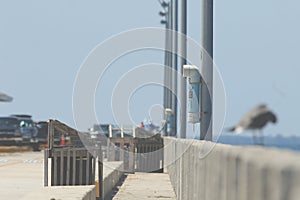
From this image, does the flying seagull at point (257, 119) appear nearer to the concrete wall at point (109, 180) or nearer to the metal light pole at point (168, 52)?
the concrete wall at point (109, 180)

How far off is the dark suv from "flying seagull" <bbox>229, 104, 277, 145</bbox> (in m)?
53.6

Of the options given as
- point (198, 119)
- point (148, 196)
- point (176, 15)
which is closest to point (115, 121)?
point (176, 15)

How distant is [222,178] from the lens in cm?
715

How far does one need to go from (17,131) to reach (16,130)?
0.40 feet

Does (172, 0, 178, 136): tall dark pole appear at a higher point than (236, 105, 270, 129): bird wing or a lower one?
higher

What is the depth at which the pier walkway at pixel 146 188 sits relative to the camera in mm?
21719

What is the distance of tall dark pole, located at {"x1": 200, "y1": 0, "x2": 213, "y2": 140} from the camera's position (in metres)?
17.8

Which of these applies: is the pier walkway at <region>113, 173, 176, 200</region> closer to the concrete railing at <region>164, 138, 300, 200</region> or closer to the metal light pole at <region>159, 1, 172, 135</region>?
the concrete railing at <region>164, 138, 300, 200</region>

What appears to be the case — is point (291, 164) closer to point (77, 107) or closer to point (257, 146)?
point (257, 146)

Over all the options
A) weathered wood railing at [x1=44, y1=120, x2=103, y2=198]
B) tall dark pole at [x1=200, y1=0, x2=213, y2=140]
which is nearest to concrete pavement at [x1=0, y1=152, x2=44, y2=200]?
weathered wood railing at [x1=44, y1=120, x2=103, y2=198]

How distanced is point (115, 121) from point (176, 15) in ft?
24.9

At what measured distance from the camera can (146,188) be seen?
24.8 metres

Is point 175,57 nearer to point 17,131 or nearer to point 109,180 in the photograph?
point 17,131

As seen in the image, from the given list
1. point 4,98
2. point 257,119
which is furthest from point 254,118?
point 4,98
